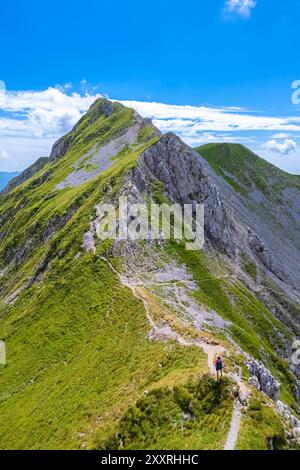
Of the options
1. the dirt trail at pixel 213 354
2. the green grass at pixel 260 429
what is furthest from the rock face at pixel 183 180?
the green grass at pixel 260 429

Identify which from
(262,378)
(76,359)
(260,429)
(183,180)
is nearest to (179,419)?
(260,429)

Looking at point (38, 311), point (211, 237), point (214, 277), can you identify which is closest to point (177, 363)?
point (38, 311)

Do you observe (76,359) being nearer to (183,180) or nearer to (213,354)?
(213,354)

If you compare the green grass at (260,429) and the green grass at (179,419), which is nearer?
the green grass at (260,429)

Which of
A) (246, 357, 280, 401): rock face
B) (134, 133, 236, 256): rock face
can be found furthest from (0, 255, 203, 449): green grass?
(134, 133, 236, 256): rock face

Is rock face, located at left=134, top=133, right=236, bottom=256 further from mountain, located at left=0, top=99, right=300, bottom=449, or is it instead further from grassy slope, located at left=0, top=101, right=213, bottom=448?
grassy slope, located at left=0, top=101, right=213, bottom=448

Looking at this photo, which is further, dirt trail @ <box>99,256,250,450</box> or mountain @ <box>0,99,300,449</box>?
mountain @ <box>0,99,300,449</box>

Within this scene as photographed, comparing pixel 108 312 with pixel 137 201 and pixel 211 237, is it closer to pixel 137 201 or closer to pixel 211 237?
pixel 137 201

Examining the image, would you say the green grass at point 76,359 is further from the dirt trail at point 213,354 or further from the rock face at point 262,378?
the rock face at point 262,378
